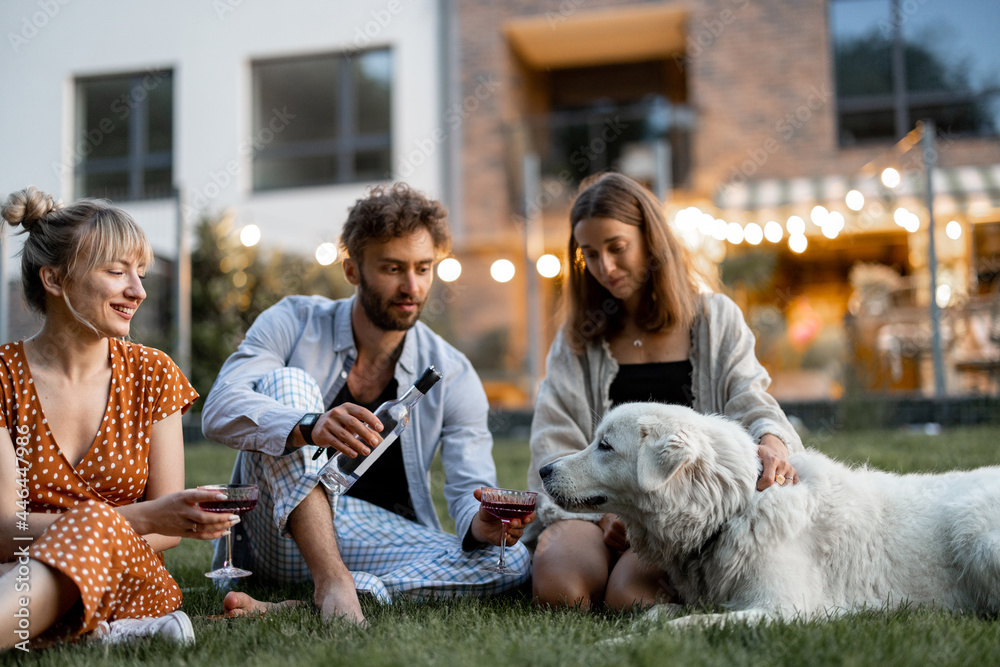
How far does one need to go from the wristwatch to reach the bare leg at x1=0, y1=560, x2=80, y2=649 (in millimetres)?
853

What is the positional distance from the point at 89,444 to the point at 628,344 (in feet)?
7.27

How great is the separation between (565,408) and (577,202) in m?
0.95

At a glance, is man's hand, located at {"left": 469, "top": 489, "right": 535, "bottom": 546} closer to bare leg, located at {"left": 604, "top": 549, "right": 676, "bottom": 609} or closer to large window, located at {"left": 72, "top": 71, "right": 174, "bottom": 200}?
bare leg, located at {"left": 604, "top": 549, "right": 676, "bottom": 609}

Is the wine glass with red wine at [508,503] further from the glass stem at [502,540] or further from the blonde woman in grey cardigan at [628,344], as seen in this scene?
the blonde woman in grey cardigan at [628,344]

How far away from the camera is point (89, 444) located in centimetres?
276

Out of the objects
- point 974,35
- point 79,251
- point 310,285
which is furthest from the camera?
point 974,35

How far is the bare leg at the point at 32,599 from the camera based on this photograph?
88.4 inches

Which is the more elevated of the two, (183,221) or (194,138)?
(194,138)

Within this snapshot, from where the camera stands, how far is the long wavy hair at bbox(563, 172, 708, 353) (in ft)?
11.9

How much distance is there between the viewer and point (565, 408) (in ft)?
12.0

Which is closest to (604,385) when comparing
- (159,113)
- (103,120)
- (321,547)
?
(321,547)

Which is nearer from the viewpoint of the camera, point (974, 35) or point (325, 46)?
point (974, 35)

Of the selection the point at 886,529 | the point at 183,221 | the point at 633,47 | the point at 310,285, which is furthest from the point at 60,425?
the point at 633,47

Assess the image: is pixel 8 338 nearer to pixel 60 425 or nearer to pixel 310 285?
pixel 310 285
